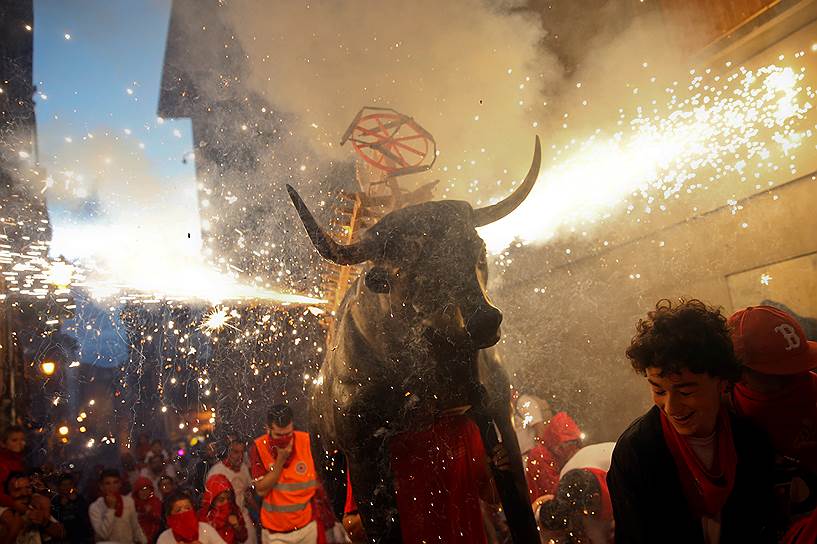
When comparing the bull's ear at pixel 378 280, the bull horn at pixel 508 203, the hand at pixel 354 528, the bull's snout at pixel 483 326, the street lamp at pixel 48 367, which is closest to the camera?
the bull's snout at pixel 483 326

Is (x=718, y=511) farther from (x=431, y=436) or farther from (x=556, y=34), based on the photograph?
(x=556, y=34)

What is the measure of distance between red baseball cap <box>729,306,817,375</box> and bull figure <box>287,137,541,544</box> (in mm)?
1140

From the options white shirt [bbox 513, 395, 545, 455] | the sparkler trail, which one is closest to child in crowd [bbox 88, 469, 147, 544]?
white shirt [bbox 513, 395, 545, 455]

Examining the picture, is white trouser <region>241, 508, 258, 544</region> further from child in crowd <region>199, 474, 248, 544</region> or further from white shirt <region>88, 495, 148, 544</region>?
white shirt <region>88, 495, 148, 544</region>

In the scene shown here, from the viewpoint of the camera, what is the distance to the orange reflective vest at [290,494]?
4.84 m

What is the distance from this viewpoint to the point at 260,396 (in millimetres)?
8031

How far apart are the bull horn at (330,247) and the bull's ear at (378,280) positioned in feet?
0.38

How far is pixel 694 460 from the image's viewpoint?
69.4 inches

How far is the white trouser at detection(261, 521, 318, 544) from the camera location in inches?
190

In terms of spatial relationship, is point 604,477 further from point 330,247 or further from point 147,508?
point 147,508

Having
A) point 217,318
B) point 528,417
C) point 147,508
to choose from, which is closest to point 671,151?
point 528,417

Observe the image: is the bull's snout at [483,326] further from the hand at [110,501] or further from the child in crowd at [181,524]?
the hand at [110,501]

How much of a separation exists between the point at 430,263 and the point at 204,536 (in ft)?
14.4

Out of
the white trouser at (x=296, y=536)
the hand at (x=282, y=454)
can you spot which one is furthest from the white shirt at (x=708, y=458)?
the white trouser at (x=296, y=536)
